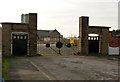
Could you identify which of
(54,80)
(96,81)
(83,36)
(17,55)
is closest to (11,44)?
(17,55)

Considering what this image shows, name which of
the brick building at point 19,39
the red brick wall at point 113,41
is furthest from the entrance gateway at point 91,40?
the brick building at point 19,39

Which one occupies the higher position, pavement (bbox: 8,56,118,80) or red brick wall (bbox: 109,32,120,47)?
red brick wall (bbox: 109,32,120,47)

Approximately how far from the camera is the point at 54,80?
607 cm

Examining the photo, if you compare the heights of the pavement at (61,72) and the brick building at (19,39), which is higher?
the brick building at (19,39)

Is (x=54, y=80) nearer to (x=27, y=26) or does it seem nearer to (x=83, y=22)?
(x=27, y=26)

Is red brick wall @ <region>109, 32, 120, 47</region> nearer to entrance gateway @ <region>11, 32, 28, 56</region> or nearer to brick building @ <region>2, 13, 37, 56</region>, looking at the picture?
brick building @ <region>2, 13, 37, 56</region>

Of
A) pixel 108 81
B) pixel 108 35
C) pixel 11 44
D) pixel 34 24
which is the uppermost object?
pixel 34 24

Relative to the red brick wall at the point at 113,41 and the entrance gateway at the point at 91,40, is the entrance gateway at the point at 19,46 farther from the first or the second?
the red brick wall at the point at 113,41

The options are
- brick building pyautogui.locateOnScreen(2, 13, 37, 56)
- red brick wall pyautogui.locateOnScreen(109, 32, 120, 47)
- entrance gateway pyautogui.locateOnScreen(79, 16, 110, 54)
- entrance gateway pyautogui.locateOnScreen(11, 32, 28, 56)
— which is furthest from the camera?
red brick wall pyautogui.locateOnScreen(109, 32, 120, 47)

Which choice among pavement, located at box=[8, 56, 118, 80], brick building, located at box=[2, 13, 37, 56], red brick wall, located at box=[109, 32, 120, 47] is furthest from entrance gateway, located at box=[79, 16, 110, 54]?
pavement, located at box=[8, 56, 118, 80]

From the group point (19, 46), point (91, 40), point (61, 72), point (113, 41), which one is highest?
point (91, 40)

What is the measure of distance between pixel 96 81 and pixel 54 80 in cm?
189

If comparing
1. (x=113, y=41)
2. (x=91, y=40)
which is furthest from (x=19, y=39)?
(x=113, y=41)

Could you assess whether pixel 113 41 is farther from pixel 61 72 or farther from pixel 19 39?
pixel 61 72
